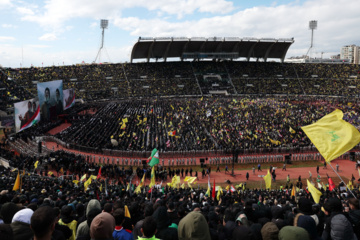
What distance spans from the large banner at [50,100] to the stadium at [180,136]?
17cm

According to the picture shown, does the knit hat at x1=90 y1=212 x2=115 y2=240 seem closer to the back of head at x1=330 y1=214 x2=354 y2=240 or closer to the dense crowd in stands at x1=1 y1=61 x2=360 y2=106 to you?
the back of head at x1=330 y1=214 x2=354 y2=240

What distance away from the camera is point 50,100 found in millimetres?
42188

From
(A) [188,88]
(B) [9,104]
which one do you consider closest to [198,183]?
(B) [9,104]

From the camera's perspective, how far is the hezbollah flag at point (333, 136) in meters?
8.22

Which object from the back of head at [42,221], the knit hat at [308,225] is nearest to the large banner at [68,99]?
the back of head at [42,221]

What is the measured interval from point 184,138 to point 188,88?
3949 cm

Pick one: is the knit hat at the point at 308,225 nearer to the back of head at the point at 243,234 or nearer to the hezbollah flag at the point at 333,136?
the back of head at the point at 243,234

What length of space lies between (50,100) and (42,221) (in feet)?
141

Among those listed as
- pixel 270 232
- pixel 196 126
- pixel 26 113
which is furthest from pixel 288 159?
pixel 26 113

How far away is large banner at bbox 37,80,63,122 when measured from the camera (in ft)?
131

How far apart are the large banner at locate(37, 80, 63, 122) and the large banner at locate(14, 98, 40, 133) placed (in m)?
2.17

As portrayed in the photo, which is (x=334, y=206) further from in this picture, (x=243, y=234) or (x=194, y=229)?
(x=194, y=229)

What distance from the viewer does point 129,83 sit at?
231ft

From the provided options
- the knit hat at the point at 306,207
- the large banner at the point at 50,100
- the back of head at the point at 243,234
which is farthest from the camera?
the large banner at the point at 50,100
